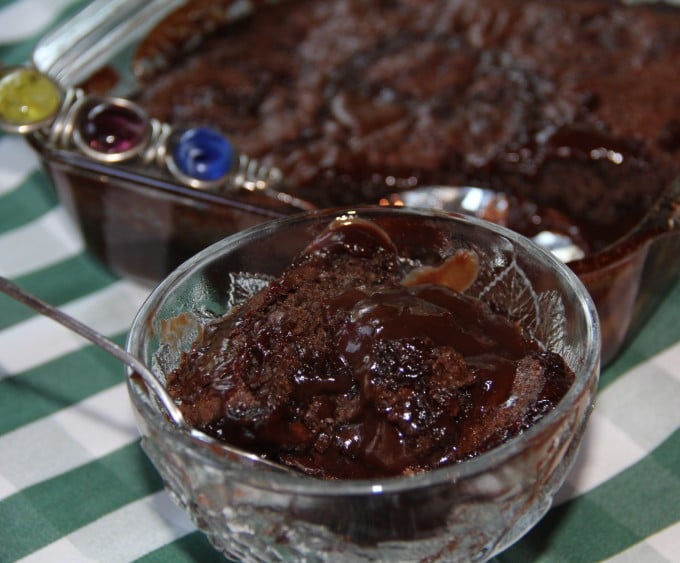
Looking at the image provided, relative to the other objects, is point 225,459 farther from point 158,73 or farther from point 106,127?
point 158,73

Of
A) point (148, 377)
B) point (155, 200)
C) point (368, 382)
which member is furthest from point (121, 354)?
point (155, 200)

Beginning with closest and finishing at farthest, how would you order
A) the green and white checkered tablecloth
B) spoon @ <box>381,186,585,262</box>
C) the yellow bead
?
the green and white checkered tablecloth
the yellow bead
spoon @ <box>381,186,585,262</box>

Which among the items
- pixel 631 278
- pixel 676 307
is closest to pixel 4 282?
pixel 631 278

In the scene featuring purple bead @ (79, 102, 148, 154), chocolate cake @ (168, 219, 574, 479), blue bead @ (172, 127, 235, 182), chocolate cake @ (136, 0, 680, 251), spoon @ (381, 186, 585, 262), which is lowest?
spoon @ (381, 186, 585, 262)

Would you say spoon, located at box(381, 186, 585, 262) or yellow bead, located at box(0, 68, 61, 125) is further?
spoon, located at box(381, 186, 585, 262)

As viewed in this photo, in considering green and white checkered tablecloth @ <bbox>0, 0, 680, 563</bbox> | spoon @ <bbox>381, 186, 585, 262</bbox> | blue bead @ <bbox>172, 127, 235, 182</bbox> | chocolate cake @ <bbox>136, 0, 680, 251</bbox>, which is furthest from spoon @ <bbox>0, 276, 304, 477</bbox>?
spoon @ <bbox>381, 186, 585, 262</bbox>

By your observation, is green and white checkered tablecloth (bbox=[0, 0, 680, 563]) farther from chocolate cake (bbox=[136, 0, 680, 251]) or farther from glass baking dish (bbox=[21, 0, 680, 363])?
chocolate cake (bbox=[136, 0, 680, 251])
